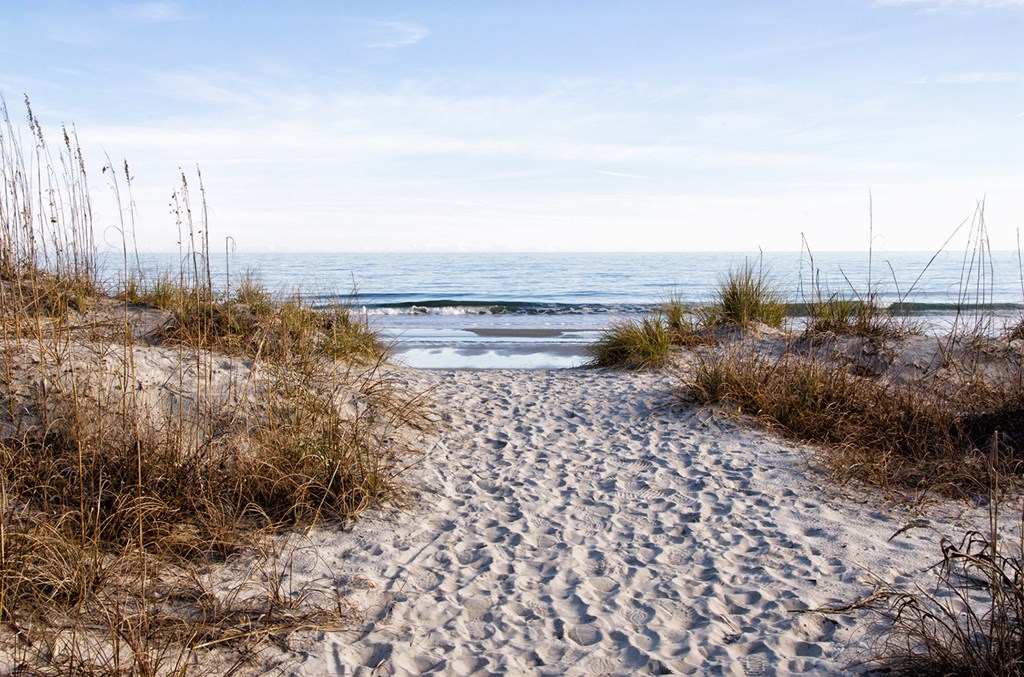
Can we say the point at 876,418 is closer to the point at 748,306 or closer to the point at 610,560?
the point at 610,560

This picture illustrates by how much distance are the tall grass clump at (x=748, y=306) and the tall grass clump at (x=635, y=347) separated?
1294 mm

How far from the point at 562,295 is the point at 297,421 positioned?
21.4 meters

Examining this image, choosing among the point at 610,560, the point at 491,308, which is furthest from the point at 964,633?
the point at 491,308

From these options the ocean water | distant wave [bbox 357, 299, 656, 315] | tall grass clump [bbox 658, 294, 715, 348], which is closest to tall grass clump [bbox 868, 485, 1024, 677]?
the ocean water

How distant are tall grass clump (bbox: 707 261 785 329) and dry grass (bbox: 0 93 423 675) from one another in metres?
5.56

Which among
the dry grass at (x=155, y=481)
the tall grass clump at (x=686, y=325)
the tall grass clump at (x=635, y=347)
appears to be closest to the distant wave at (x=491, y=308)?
the tall grass clump at (x=686, y=325)

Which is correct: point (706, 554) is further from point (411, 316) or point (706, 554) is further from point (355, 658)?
point (411, 316)

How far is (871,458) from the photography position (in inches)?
213

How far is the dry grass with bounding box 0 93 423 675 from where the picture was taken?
2992 mm

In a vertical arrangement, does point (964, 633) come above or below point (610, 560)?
above

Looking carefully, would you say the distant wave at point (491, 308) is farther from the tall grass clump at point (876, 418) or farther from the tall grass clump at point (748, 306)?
the tall grass clump at point (876, 418)

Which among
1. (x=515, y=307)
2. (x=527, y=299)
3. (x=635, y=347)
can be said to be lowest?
(x=635, y=347)

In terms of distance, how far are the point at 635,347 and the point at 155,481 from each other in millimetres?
6308

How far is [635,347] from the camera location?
923cm
